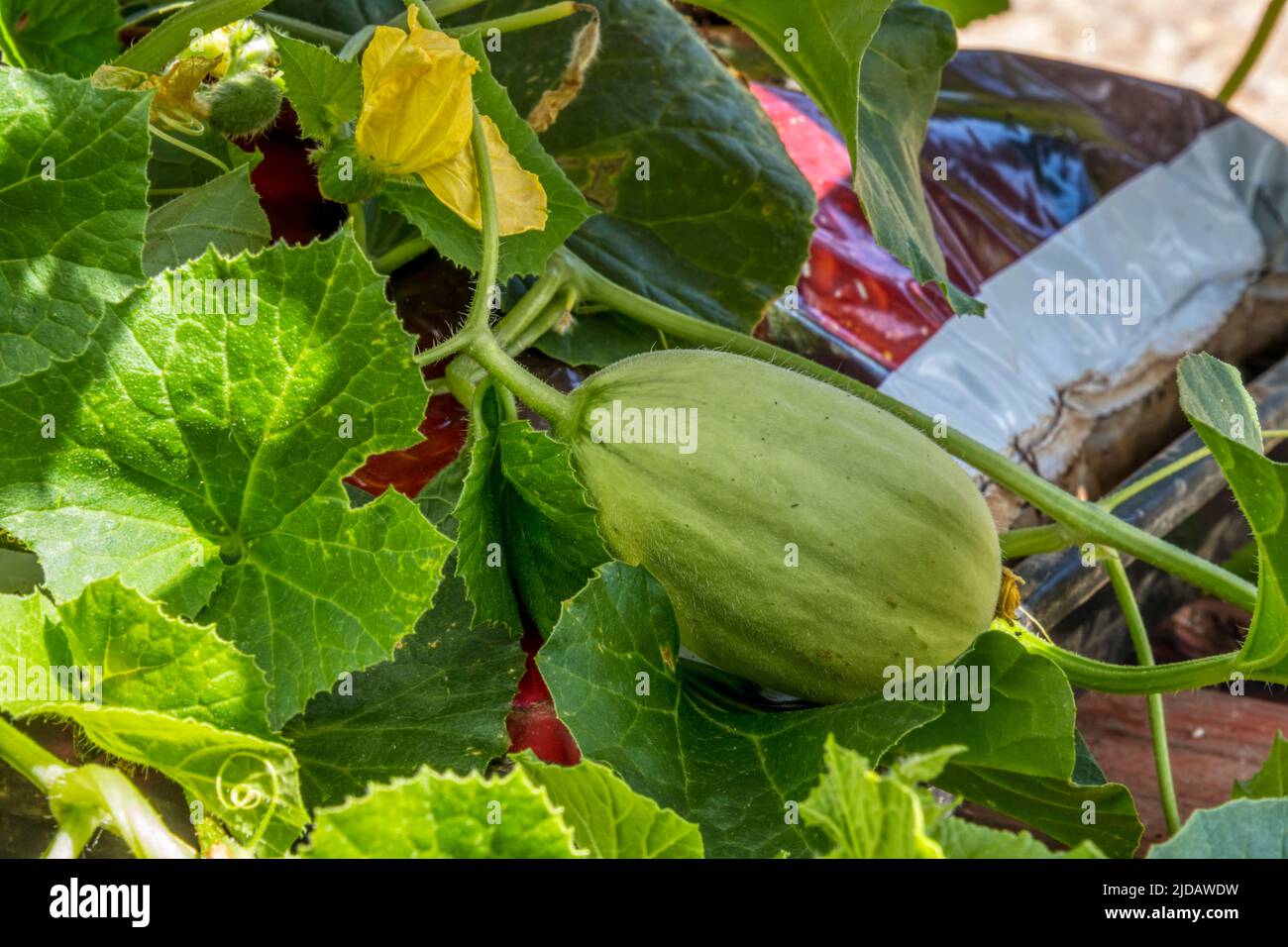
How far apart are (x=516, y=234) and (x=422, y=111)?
5.0 inches

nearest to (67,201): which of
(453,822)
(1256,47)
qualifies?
(453,822)

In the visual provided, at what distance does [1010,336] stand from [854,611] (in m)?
0.82

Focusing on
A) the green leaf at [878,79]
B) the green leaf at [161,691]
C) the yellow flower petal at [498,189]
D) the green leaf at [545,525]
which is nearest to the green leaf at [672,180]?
the green leaf at [878,79]

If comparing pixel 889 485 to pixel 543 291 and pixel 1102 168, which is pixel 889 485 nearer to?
pixel 543 291

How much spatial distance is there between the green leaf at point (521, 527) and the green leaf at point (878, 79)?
10.6 inches

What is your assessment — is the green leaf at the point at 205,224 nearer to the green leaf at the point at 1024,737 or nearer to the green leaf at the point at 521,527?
the green leaf at the point at 521,527

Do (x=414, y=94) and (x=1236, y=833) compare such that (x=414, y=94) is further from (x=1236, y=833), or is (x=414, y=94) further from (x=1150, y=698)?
(x=1150, y=698)

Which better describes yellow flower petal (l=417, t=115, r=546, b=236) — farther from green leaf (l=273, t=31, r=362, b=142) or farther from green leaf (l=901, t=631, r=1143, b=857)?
green leaf (l=901, t=631, r=1143, b=857)

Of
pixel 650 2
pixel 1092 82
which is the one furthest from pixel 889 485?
pixel 1092 82

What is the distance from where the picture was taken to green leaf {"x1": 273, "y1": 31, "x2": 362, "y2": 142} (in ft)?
2.35

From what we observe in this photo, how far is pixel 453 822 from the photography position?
46 centimetres

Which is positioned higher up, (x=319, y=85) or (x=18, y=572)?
(x=319, y=85)

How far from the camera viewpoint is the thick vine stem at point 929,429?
89 cm

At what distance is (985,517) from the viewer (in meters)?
0.78
